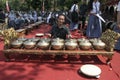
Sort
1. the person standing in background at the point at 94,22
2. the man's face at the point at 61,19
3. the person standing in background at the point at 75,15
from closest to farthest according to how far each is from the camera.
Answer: the man's face at the point at 61,19, the person standing in background at the point at 94,22, the person standing in background at the point at 75,15

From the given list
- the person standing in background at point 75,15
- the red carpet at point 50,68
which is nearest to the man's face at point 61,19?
the red carpet at point 50,68

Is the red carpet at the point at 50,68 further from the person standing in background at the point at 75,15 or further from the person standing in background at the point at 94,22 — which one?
the person standing in background at the point at 75,15

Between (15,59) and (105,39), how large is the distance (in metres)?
1.99

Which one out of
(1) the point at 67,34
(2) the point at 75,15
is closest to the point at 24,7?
(2) the point at 75,15

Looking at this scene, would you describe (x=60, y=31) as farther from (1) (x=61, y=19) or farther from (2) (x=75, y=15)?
(2) (x=75, y=15)

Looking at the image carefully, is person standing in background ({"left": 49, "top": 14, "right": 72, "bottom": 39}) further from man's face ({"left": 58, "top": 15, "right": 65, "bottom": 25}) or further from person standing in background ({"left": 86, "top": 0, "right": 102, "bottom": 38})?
person standing in background ({"left": 86, "top": 0, "right": 102, "bottom": 38})

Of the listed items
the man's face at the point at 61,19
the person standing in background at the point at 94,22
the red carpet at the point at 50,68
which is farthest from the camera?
the person standing in background at the point at 94,22

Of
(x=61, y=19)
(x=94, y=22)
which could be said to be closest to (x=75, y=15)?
(x=94, y=22)

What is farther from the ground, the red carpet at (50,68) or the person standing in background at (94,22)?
the person standing in background at (94,22)

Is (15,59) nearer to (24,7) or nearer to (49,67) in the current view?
(49,67)

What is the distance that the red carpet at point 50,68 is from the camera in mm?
3494

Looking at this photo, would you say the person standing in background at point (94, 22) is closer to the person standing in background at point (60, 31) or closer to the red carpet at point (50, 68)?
the person standing in background at point (60, 31)

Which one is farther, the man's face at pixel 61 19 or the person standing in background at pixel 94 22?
the person standing in background at pixel 94 22

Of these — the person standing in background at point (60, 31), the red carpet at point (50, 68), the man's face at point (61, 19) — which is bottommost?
the red carpet at point (50, 68)
